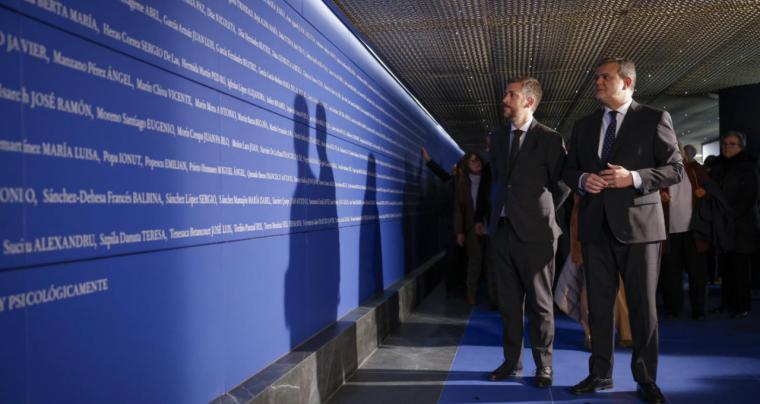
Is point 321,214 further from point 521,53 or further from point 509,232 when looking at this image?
point 521,53

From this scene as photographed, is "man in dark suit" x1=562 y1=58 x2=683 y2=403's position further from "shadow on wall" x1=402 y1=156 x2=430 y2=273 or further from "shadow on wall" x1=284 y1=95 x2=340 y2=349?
"shadow on wall" x1=402 y1=156 x2=430 y2=273

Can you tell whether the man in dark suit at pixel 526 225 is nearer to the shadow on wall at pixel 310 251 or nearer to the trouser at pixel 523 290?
the trouser at pixel 523 290

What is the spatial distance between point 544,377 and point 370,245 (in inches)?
80.2

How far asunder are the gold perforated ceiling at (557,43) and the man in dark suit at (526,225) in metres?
1.26

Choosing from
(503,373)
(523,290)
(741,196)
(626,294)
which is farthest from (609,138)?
(741,196)

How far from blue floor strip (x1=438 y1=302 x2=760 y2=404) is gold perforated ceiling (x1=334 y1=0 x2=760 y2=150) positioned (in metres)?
2.47

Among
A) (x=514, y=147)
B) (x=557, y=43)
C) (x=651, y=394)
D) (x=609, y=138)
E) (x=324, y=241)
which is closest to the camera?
(x=651, y=394)

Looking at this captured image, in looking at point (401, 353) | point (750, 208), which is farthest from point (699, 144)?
point (401, 353)

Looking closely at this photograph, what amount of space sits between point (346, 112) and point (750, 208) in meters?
4.01

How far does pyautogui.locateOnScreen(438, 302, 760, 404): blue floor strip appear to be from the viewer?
339 centimetres

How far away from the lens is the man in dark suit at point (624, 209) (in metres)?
3.14

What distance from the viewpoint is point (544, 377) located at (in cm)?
358

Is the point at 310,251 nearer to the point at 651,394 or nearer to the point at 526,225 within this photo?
the point at 526,225

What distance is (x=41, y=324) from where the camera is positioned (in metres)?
1.49
